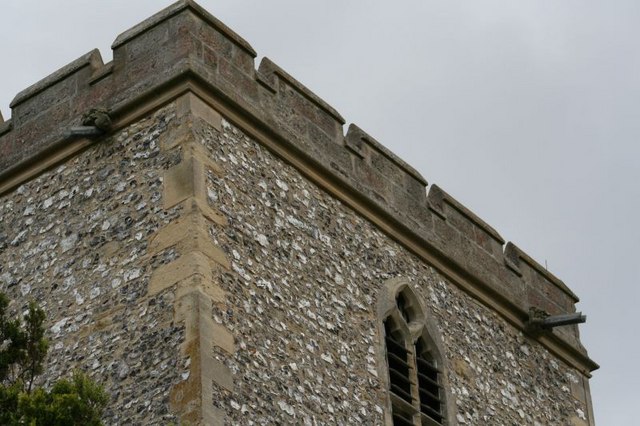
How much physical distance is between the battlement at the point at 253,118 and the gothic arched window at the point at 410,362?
0.67 m

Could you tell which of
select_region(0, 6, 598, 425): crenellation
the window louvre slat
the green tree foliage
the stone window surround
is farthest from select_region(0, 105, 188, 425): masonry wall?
the window louvre slat

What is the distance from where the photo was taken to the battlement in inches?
723

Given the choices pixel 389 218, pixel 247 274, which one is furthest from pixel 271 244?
pixel 389 218

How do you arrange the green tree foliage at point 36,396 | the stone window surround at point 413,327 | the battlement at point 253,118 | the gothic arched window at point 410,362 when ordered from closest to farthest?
1. the green tree foliage at point 36,396
2. the battlement at point 253,118
3. the gothic arched window at point 410,362
4. the stone window surround at point 413,327

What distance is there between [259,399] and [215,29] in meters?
3.49

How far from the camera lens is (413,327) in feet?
63.0

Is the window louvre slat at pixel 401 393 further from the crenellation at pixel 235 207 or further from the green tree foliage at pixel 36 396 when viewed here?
the green tree foliage at pixel 36 396

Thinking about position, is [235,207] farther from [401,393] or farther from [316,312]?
[401,393]

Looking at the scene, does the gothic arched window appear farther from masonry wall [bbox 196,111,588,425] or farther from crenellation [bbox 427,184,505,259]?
crenellation [bbox 427,184,505,259]

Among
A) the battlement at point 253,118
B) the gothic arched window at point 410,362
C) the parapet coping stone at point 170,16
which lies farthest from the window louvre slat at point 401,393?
the parapet coping stone at point 170,16

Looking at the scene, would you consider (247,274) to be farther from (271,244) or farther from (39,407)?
(39,407)

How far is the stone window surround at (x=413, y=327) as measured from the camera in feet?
61.5

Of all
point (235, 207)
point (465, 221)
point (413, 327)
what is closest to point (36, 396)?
point (235, 207)

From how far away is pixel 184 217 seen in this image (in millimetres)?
17266
